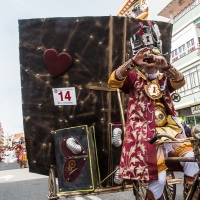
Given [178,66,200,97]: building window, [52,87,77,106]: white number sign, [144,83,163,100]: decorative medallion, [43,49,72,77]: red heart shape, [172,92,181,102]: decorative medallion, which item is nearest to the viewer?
[144,83,163,100]: decorative medallion

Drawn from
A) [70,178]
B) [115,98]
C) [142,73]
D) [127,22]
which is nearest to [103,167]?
[70,178]

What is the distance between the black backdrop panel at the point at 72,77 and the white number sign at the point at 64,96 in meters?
0.05

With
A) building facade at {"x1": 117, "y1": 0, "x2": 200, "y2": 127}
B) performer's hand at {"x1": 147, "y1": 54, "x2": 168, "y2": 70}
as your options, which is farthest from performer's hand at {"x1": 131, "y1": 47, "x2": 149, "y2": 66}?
building facade at {"x1": 117, "y1": 0, "x2": 200, "y2": 127}

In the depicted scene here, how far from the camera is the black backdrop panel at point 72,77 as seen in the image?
4.02 m

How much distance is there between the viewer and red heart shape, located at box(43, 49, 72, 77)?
3.97 meters

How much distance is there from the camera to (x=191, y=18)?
866 inches

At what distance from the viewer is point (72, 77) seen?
4.12m

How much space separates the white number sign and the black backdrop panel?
0.05 metres

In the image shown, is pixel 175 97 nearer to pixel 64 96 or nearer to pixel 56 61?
pixel 64 96

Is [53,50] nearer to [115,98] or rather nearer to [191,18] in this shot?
[115,98]

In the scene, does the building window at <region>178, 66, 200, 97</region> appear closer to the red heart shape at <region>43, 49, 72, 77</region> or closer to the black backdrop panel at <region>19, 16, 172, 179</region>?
the black backdrop panel at <region>19, 16, 172, 179</region>

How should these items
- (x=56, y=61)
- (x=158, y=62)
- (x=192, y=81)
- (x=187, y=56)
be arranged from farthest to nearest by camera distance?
Answer: (x=187, y=56) < (x=192, y=81) < (x=56, y=61) < (x=158, y=62)

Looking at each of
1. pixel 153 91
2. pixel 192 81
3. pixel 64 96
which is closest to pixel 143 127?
pixel 153 91

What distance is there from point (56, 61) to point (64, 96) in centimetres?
46
